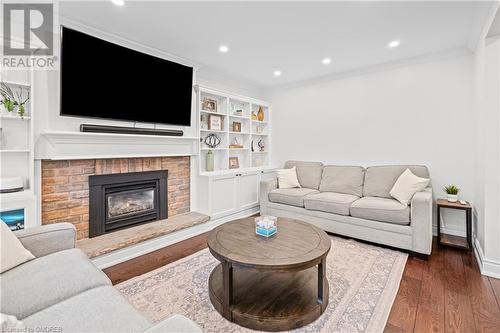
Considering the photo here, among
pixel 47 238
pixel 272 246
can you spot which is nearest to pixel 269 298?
pixel 272 246

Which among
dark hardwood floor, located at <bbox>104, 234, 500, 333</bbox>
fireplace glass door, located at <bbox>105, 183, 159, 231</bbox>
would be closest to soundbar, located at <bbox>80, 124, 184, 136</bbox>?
fireplace glass door, located at <bbox>105, 183, 159, 231</bbox>

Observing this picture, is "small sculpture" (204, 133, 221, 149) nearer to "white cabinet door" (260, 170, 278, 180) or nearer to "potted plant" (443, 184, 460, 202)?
"white cabinet door" (260, 170, 278, 180)

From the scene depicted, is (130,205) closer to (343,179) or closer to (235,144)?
(235,144)

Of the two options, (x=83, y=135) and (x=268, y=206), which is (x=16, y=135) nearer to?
(x=83, y=135)

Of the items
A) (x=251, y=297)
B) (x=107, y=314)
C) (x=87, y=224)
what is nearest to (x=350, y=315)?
(x=251, y=297)

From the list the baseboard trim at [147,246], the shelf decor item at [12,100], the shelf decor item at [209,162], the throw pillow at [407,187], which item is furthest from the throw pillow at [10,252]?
the throw pillow at [407,187]

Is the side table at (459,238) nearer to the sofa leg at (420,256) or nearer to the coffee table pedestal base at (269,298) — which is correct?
the sofa leg at (420,256)

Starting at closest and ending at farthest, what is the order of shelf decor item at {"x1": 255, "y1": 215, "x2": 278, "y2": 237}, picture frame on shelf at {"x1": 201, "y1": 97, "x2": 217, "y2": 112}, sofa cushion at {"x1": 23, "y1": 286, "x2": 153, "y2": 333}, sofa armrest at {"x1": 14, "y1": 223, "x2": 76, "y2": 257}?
sofa cushion at {"x1": 23, "y1": 286, "x2": 153, "y2": 333}
sofa armrest at {"x1": 14, "y1": 223, "x2": 76, "y2": 257}
shelf decor item at {"x1": 255, "y1": 215, "x2": 278, "y2": 237}
picture frame on shelf at {"x1": 201, "y1": 97, "x2": 217, "y2": 112}

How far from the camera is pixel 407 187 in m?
3.03

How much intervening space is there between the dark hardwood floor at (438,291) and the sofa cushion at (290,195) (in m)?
1.46

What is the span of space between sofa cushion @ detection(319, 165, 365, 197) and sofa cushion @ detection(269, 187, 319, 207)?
25 centimetres

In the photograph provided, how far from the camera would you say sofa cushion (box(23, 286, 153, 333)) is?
97 cm

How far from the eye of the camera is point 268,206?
3.98m

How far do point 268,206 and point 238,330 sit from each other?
2440 millimetres
